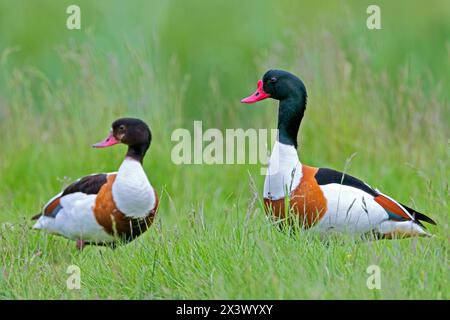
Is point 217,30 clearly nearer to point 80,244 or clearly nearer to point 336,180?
point 80,244

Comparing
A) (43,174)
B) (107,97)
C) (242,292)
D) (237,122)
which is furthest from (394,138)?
(242,292)

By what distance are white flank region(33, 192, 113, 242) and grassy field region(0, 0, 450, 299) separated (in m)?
0.12

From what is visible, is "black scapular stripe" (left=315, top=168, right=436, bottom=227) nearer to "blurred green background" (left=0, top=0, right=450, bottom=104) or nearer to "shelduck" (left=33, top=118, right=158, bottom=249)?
"shelduck" (left=33, top=118, right=158, bottom=249)

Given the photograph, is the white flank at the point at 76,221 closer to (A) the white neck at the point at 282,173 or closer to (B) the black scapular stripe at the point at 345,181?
(A) the white neck at the point at 282,173

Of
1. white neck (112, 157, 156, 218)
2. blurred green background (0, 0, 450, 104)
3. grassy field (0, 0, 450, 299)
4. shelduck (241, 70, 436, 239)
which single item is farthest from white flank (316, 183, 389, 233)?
blurred green background (0, 0, 450, 104)

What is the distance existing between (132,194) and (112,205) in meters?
0.16

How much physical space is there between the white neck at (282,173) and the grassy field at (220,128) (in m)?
0.12

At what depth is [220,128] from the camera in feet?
32.8

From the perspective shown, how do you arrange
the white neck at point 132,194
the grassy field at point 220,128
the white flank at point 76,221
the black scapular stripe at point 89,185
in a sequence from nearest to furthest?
the grassy field at point 220,128 → the white neck at point 132,194 → the white flank at point 76,221 → the black scapular stripe at point 89,185

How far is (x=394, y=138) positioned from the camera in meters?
9.07

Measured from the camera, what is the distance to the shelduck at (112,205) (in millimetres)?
6270

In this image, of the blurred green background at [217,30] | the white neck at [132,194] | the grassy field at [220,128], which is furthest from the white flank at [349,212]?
the blurred green background at [217,30]

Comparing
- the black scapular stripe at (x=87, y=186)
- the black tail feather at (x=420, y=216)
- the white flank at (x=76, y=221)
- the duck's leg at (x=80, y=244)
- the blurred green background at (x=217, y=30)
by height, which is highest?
the blurred green background at (x=217, y=30)

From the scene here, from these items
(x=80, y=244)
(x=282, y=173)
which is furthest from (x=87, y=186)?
(x=282, y=173)
